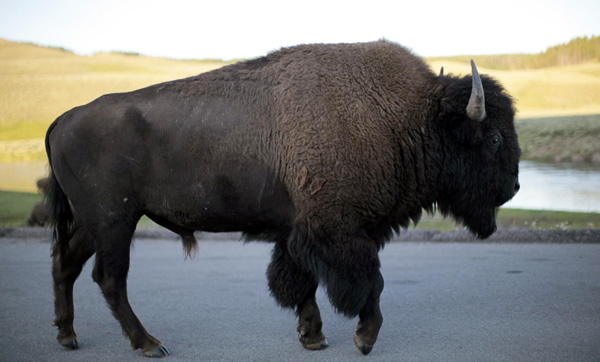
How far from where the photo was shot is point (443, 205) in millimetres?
5125

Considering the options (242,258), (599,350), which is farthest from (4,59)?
(599,350)

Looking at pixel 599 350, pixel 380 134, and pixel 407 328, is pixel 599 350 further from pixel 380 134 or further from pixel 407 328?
pixel 380 134

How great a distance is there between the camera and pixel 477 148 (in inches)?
192

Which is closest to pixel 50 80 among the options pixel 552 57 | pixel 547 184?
pixel 552 57

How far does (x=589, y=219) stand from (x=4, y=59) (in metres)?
29.9

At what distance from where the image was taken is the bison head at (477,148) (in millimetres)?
4828

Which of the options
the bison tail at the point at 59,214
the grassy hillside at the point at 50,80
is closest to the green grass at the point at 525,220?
the bison tail at the point at 59,214

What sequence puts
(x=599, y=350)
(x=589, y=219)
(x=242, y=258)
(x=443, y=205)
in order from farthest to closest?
1. (x=589, y=219)
2. (x=242, y=258)
3. (x=443, y=205)
4. (x=599, y=350)

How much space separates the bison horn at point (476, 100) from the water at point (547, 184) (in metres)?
7.30

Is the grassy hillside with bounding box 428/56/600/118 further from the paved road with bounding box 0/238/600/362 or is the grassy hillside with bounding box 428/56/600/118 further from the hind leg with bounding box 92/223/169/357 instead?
the hind leg with bounding box 92/223/169/357

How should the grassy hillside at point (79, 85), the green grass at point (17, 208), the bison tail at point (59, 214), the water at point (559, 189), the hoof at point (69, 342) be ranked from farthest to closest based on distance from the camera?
the grassy hillside at point (79, 85)
the water at point (559, 189)
the green grass at point (17, 208)
the bison tail at point (59, 214)
the hoof at point (69, 342)

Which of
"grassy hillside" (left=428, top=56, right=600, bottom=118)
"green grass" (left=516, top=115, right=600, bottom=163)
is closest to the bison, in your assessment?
"green grass" (left=516, top=115, right=600, bottom=163)

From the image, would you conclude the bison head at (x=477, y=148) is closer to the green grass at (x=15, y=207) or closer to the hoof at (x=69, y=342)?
the hoof at (x=69, y=342)

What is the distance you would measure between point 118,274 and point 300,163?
1.62 meters
